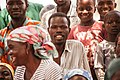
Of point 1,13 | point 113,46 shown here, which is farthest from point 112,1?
point 1,13

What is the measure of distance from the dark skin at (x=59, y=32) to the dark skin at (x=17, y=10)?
15.0 inches

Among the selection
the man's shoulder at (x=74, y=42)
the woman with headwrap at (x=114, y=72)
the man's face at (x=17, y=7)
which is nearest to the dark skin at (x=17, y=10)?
the man's face at (x=17, y=7)

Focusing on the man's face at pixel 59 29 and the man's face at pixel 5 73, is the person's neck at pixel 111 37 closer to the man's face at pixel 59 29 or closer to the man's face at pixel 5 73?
the man's face at pixel 59 29

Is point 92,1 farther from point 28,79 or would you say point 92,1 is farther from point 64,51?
point 28,79

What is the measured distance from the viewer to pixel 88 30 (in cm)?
416

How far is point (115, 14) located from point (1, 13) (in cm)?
159

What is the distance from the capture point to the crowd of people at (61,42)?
273 centimetres

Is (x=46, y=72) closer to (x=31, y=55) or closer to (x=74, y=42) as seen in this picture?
(x=31, y=55)

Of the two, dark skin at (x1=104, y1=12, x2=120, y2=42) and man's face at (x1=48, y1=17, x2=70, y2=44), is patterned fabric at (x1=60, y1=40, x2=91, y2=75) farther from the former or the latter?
dark skin at (x1=104, y1=12, x2=120, y2=42)

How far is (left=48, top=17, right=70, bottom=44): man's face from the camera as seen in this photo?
381 centimetres

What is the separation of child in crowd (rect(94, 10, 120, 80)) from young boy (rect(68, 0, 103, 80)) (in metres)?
0.16

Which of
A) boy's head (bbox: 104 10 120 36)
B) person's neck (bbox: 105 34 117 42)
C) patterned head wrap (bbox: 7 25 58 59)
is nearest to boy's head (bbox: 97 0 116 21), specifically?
boy's head (bbox: 104 10 120 36)

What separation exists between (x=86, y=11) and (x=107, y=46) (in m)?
0.60

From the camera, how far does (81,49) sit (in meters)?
3.85
